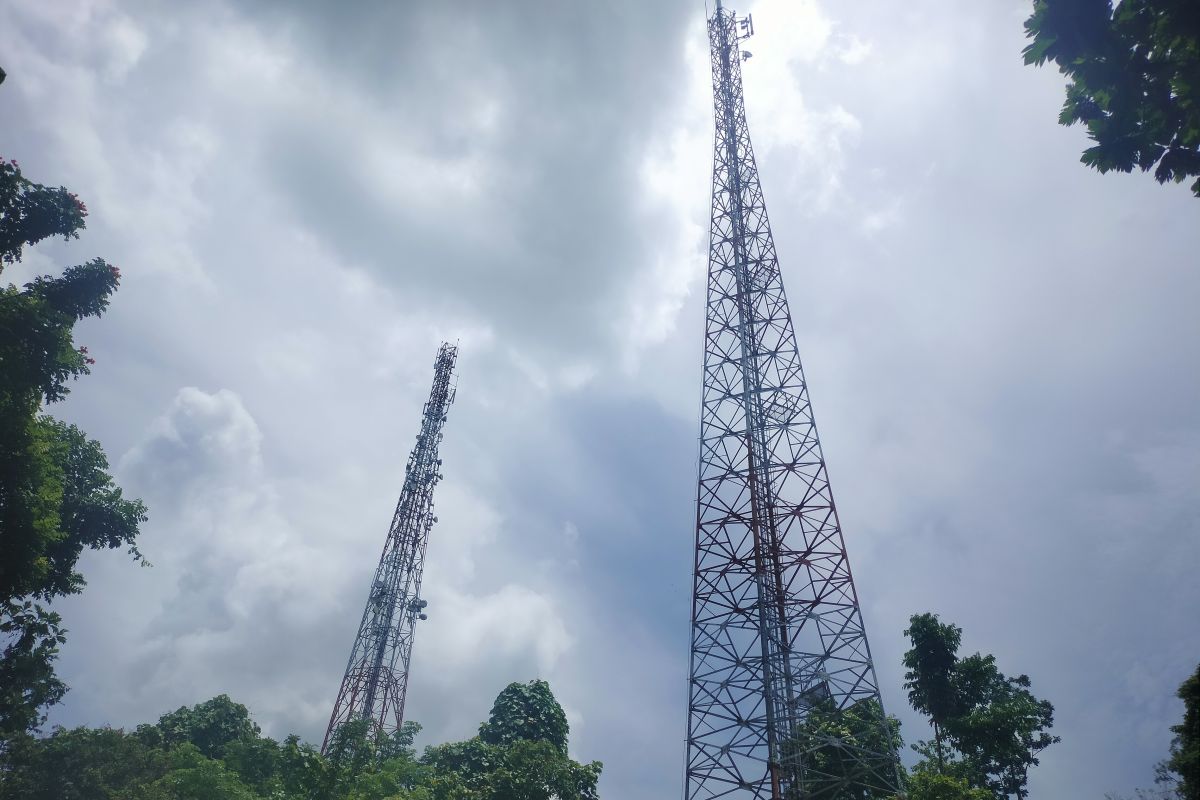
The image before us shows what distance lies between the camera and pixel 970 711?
31.8 metres

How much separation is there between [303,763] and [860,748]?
20208mm

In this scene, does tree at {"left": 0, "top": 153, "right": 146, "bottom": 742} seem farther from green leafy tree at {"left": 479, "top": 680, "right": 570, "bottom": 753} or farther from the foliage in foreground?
green leafy tree at {"left": 479, "top": 680, "right": 570, "bottom": 753}

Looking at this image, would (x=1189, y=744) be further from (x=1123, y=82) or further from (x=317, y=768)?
(x=317, y=768)

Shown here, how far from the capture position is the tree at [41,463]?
840 inches

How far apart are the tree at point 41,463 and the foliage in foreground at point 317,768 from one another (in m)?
4.24

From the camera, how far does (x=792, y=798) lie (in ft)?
71.5

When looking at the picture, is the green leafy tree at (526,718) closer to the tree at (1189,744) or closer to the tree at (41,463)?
the tree at (41,463)

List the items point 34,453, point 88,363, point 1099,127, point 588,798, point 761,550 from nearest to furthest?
point 1099,127, point 34,453, point 88,363, point 761,550, point 588,798

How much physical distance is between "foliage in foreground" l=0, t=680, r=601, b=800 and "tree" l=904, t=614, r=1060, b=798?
1608 cm

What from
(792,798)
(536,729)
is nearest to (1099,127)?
(792,798)

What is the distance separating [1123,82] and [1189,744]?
505 inches

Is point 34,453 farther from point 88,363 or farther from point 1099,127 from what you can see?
point 1099,127

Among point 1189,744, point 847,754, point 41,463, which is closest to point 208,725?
point 41,463

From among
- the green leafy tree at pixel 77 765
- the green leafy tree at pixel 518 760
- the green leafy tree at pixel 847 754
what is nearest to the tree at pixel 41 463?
the green leafy tree at pixel 77 765
